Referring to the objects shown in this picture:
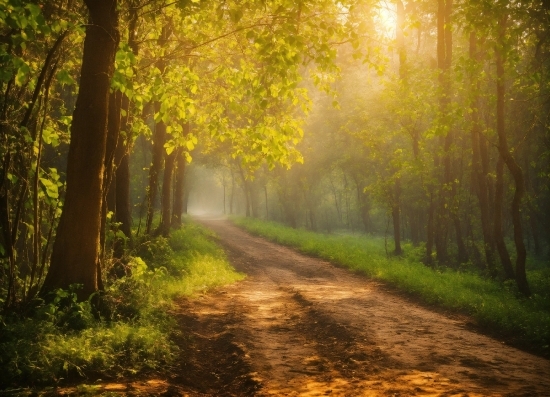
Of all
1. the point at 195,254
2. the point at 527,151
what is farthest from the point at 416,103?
the point at 527,151

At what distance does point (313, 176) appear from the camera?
145 feet

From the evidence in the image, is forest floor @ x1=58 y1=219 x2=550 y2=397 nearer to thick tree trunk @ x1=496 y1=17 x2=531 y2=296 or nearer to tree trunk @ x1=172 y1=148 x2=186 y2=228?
thick tree trunk @ x1=496 y1=17 x2=531 y2=296

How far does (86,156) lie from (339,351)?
5.61 metres

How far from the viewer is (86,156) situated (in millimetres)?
7441

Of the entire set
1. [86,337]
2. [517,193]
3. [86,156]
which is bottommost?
[86,337]

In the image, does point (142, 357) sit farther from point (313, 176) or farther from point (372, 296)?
point (313, 176)

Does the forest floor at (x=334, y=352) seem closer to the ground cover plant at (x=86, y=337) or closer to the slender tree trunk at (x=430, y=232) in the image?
the ground cover plant at (x=86, y=337)

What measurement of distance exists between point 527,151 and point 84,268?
91.8ft

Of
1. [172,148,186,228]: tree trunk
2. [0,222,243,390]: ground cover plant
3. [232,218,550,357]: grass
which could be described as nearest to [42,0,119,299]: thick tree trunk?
[0,222,243,390]: ground cover plant

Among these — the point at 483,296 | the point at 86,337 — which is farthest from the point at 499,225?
the point at 86,337

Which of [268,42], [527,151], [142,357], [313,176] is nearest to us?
[142,357]

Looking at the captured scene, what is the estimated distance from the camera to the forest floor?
229 inches

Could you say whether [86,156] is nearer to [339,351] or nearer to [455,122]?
[339,351]

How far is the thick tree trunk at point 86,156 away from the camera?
24.3 ft
